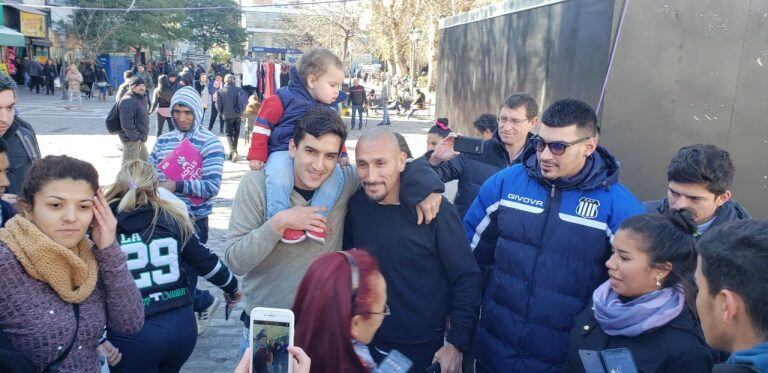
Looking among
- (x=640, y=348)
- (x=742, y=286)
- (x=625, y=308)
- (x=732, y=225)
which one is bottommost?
(x=640, y=348)

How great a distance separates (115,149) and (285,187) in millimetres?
13026

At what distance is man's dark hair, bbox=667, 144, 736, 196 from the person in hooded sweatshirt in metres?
2.82

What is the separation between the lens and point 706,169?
310 cm

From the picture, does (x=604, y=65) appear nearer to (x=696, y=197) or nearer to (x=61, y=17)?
(x=696, y=197)

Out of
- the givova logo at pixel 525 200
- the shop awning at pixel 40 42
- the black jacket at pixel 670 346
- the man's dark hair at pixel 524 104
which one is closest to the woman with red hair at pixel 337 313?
the black jacket at pixel 670 346

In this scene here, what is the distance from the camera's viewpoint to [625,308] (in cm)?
240

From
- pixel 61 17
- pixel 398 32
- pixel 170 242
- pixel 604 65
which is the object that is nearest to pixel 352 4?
pixel 398 32

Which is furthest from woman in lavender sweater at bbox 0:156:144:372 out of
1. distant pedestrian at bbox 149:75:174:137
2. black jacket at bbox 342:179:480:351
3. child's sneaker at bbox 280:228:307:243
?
distant pedestrian at bbox 149:75:174:137

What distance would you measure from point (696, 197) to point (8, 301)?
132 inches

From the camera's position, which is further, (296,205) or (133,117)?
(133,117)

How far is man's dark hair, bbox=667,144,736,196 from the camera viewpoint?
3107 millimetres

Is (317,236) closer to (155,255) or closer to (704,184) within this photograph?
(155,255)

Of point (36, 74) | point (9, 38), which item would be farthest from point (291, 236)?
point (36, 74)

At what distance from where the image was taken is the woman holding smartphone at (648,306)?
7.61 ft
